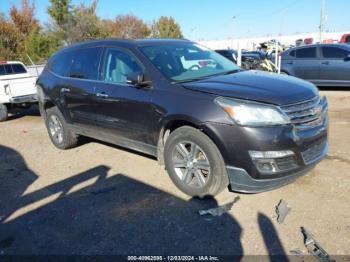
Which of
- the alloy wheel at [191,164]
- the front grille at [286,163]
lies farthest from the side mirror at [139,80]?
the front grille at [286,163]

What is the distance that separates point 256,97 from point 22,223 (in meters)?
2.81

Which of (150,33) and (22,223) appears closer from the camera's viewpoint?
(22,223)

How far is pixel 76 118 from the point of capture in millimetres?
6102

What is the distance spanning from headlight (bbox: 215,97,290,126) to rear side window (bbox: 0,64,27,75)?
940 centimetres

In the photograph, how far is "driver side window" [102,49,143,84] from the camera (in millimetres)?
4967

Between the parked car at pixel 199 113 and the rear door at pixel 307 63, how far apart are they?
313 inches

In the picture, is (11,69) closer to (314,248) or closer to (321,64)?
(321,64)

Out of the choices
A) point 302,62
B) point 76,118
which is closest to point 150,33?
point 302,62

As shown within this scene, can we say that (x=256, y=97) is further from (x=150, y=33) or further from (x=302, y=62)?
(x=150, y=33)

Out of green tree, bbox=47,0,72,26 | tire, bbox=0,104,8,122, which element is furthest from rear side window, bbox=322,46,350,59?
green tree, bbox=47,0,72,26

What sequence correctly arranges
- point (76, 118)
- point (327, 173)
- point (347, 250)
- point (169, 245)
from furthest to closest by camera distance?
point (76, 118), point (327, 173), point (169, 245), point (347, 250)

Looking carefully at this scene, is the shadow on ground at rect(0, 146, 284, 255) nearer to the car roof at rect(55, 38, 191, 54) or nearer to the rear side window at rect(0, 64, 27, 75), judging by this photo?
the car roof at rect(55, 38, 191, 54)

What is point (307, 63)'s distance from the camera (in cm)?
1271

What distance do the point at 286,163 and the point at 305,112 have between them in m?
0.60
